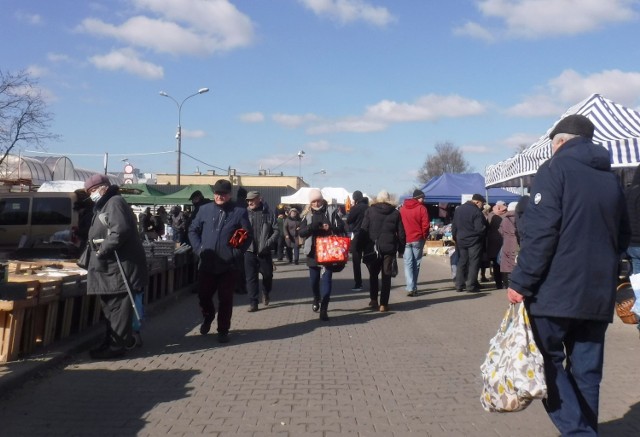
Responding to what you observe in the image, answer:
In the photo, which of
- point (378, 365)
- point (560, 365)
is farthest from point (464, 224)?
point (560, 365)

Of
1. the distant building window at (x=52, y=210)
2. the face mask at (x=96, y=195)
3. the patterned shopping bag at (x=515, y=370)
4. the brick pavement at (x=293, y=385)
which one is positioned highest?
the face mask at (x=96, y=195)

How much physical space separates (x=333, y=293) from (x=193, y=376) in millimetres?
7375

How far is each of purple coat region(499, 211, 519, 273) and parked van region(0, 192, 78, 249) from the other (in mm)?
9396

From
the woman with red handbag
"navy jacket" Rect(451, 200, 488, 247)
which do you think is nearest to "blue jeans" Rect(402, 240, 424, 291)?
"navy jacket" Rect(451, 200, 488, 247)

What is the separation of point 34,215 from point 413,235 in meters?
8.93

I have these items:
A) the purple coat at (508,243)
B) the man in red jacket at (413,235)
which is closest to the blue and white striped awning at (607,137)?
the purple coat at (508,243)

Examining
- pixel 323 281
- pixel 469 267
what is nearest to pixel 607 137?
pixel 469 267

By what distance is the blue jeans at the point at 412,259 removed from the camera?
13391mm

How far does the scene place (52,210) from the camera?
54.4 ft

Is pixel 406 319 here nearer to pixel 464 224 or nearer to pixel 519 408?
pixel 464 224

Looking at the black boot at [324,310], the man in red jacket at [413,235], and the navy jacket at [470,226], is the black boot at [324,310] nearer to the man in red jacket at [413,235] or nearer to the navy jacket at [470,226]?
the man in red jacket at [413,235]

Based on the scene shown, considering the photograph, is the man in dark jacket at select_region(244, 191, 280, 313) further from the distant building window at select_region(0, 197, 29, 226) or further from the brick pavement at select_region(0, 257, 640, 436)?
the distant building window at select_region(0, 197, 29, 226)

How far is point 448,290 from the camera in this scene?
584 inches

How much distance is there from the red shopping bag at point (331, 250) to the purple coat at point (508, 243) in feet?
13.9
